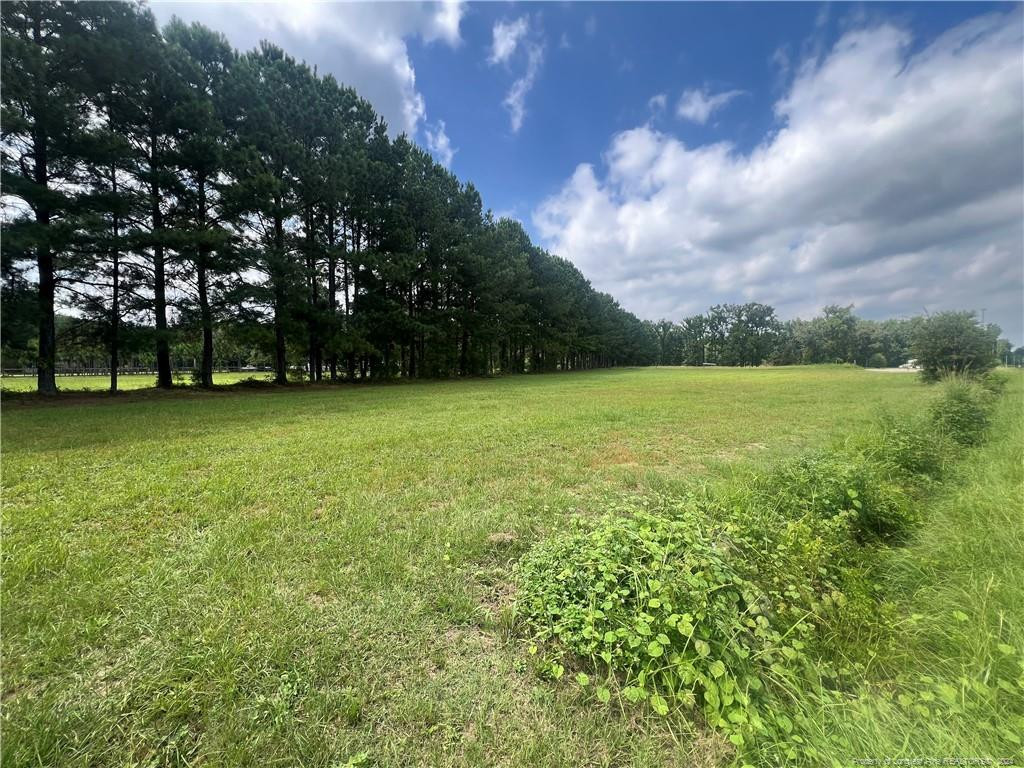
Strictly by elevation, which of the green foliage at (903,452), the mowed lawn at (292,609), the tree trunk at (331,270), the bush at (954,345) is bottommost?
the mowed lawn at (292,609)

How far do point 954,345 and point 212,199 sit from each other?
33043 millimetres

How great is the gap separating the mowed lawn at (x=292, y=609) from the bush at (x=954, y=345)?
20469 millimetres

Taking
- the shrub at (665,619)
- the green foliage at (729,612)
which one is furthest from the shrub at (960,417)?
the shrub at (665,619)

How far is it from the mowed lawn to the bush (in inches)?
806

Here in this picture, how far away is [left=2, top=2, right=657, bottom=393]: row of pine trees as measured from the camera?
11086 millimetres

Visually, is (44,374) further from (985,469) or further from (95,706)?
(985,469)

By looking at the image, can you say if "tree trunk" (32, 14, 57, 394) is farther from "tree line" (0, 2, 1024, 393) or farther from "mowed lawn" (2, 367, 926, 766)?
"mowed lawn" (2, 367, 926, 766)

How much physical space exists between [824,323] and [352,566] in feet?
314

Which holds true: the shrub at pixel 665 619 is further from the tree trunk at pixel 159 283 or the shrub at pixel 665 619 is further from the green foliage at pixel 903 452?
the tree trunk at pixel 159 283

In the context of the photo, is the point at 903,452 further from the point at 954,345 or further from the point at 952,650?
the point at 954,345

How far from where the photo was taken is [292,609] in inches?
89.0

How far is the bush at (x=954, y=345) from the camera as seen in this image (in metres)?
16.8

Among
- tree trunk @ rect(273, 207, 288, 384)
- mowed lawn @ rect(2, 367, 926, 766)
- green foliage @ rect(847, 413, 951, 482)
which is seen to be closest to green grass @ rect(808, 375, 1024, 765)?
mowed lawn @ rect(2, 367, 926, 766)

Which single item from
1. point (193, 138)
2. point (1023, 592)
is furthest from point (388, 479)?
point (193, 138)
